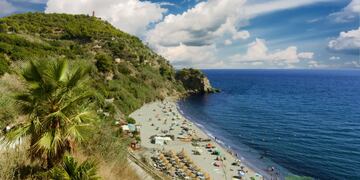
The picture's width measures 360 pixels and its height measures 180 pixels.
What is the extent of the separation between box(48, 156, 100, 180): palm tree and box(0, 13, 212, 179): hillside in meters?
0.56

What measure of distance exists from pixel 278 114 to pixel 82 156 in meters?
58.8

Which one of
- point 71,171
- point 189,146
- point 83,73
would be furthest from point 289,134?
point 71,171

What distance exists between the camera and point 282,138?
43.8 meters

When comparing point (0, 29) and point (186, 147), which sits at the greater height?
point (0, 29)

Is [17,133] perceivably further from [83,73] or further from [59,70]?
[83,73]

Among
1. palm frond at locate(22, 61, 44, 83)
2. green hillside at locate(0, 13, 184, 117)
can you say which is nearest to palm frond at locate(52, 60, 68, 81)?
palm frond at locate(22, 61, 44, 83)

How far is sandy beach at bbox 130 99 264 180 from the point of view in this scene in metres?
30.6

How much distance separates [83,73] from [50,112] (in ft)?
4.51

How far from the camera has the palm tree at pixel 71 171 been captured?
7242 millimetres

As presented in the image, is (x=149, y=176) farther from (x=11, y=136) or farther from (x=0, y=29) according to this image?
(x=0, y=29)

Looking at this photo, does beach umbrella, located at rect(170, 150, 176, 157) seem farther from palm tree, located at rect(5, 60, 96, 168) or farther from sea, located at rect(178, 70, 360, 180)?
palm tree, located at rect(5, 60, 96, 168)

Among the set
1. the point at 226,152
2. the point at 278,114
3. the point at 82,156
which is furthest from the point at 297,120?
the point at 82,156

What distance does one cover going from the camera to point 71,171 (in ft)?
24.5

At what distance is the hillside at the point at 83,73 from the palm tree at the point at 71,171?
0.56 m
